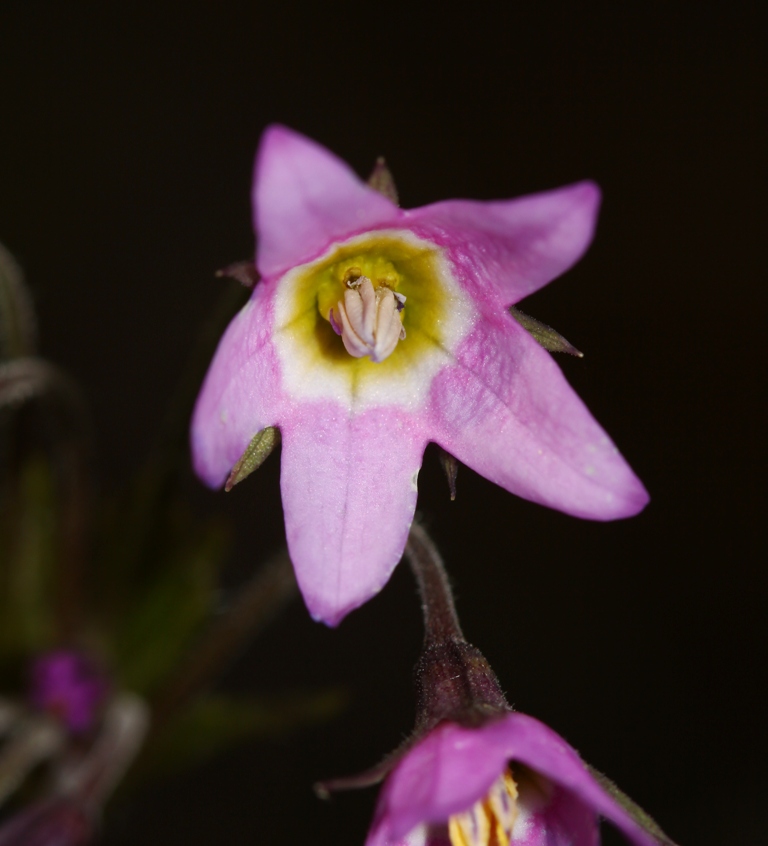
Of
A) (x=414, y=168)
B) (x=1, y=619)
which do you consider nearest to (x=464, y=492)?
(x=414, y=168)

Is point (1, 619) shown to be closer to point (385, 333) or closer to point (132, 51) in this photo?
point (385, 333)

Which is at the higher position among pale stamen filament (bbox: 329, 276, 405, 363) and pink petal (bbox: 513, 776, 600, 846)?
pale stamen filament (bbox: 329, 276, 405, 363)

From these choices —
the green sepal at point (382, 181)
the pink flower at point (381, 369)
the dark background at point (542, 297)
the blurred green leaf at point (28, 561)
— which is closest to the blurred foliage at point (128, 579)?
the blurred green leaf at point (28, 561)

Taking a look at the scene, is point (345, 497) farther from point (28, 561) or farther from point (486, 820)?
point (28, 561)

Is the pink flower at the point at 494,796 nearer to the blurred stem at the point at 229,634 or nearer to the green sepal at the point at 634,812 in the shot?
the green sepal at the point at 634,812

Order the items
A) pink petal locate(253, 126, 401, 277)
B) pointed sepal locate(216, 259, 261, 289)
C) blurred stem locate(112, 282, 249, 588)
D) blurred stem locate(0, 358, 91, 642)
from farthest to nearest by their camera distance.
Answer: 1. blurred stem locate(0, 358, 91, 642)
2. blurred stem locate(112, 282, 249, 588)
3. pointed sepal locate(216, 259, 261, 289)
4. pink petal locate(253, 126, 401, 277)

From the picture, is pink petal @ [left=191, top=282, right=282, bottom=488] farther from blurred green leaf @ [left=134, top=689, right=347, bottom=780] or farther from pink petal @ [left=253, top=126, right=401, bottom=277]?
blurred green leaf @ [left=134, top=689, right=347, bottom=780]

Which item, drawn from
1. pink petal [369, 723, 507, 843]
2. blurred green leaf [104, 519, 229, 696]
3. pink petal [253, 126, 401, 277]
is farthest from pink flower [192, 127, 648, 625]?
blurred green leaf [104, 519, 229, 696]
